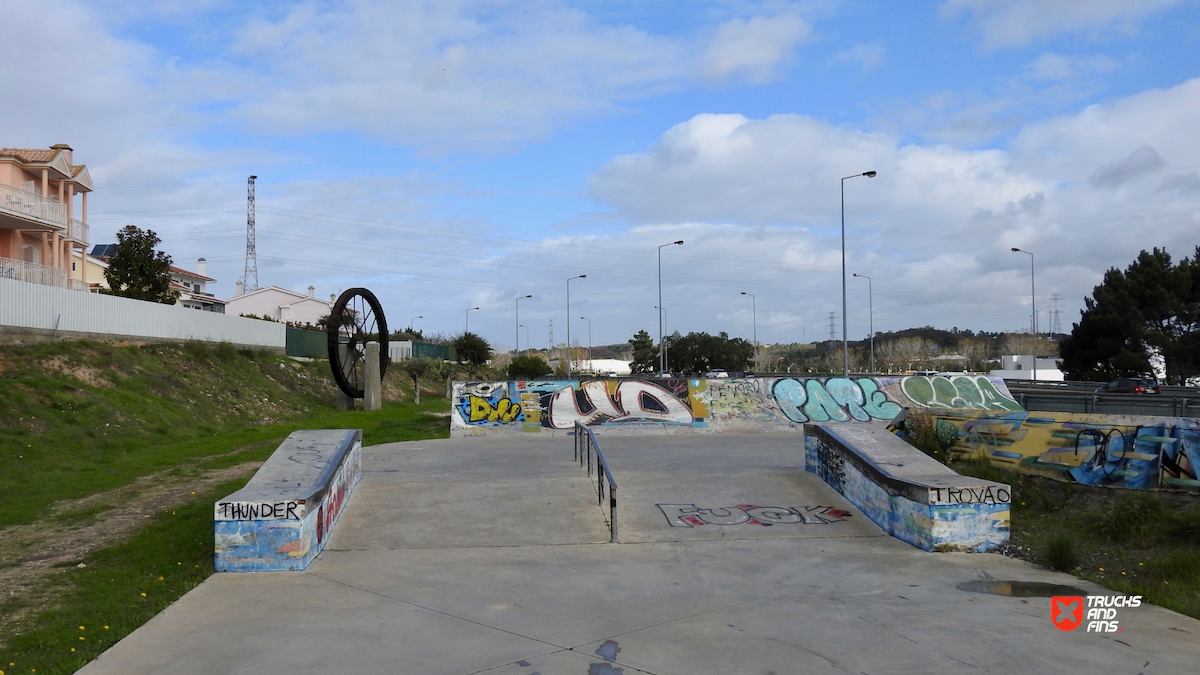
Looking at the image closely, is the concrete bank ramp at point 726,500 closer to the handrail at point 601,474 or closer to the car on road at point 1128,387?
the handrail at point 601,474

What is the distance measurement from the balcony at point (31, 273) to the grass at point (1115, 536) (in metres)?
29.4

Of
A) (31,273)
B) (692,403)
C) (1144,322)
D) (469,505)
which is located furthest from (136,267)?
(1144,322)

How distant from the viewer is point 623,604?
7.33 m

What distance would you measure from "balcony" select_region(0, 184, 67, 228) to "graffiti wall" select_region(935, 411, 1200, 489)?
3321 centimetres

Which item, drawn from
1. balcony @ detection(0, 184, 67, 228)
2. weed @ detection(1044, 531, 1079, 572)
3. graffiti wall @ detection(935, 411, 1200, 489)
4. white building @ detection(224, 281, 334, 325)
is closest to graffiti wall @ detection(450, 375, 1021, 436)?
graffiti wall @ detection(935, 411, 1200, 489)

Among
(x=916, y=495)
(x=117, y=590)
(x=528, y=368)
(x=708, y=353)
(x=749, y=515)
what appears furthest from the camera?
(x=708, y=353)

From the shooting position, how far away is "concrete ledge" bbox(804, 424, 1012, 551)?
939 cm

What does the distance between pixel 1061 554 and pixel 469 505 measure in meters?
7.35

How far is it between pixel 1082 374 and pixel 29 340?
2279 inches

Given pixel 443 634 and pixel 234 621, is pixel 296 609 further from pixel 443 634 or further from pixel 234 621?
pixel 443 634

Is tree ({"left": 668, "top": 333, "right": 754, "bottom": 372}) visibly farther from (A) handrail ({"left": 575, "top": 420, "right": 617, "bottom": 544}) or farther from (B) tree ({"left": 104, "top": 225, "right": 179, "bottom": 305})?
(A) handrail ({"left": 575, "top": 420, "right": 617, "bottom": 544})

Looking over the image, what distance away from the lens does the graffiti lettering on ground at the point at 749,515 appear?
10930 mm

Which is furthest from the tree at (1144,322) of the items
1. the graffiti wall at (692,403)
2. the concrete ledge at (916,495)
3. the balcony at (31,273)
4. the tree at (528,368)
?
the balcony at (31,273)

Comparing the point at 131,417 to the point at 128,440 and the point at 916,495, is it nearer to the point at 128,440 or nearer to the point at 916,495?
the point at 128,440
